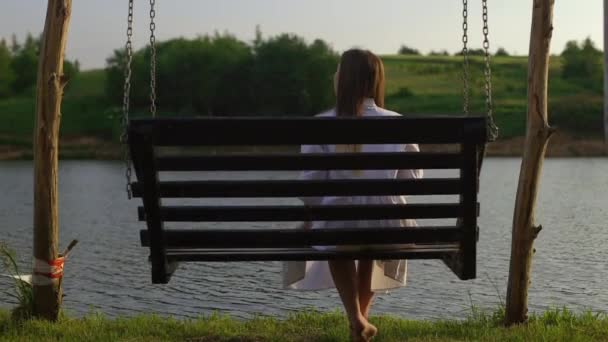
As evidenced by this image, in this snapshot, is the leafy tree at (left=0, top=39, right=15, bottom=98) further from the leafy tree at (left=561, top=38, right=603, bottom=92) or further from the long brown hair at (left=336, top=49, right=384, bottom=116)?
the long brown hair at (left=336, top=49, right=384, bottom=116)

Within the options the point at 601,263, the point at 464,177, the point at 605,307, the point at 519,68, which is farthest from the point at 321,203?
the point at 519,68

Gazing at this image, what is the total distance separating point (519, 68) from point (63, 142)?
37.9m

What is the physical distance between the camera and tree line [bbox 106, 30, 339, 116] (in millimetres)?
70750

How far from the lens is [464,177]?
215 inches

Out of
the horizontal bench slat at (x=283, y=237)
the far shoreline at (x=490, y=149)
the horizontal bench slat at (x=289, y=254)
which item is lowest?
the far shoreline at (x=490, y=149)

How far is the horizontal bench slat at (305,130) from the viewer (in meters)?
5.17

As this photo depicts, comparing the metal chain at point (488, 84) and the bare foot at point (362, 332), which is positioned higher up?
the metal chain at point (488, 84)

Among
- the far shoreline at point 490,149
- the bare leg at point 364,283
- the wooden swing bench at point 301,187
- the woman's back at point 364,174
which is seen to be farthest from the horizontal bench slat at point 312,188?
the far shoreline at point 490,149

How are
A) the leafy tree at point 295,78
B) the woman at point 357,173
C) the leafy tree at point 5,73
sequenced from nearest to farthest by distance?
the woman at point 357,173, the leafy tree at point 295,78, the leafy tree at point 5,73

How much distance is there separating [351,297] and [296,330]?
4.30ft

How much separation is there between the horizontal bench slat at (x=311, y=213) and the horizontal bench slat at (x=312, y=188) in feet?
0.30

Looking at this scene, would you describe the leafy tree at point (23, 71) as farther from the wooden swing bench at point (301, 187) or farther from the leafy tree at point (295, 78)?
the wooden swing bench at point (301, 187)

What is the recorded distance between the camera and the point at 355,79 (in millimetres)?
5703

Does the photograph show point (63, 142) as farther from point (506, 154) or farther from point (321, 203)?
point (321, 203)
